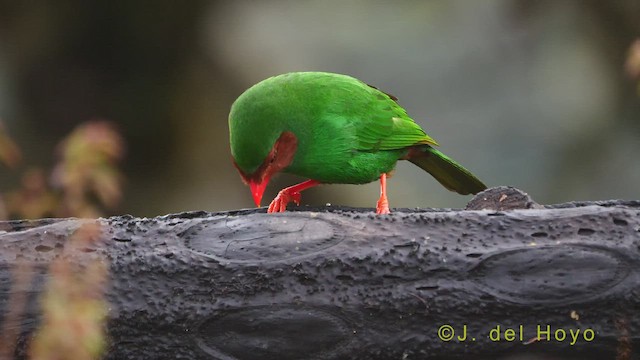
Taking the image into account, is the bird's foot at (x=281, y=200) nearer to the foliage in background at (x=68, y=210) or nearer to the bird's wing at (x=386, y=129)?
the bird's wing at (x=386, y=129)

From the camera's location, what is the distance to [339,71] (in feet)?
17.0

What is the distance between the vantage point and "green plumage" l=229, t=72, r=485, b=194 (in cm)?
292

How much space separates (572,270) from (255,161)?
48.1 inches

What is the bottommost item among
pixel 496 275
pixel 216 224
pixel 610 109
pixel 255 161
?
pixel 496 275

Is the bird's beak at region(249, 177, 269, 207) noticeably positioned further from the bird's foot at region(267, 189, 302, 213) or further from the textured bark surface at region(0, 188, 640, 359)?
the textured bark surface at region(0, 188, 640, 359)

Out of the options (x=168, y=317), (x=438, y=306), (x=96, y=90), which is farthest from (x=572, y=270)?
(x=96, y=90)

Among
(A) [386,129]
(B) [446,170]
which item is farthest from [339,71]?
(A) [386,129]

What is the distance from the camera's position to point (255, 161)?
293cm

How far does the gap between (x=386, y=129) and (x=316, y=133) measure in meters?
0.31

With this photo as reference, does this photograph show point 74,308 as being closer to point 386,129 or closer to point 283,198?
point 283,198

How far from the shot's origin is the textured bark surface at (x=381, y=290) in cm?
197

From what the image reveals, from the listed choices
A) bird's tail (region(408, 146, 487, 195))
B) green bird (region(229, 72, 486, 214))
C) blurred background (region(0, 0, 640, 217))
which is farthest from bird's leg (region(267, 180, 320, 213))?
blurred background (region(0, 0, 640, 217))

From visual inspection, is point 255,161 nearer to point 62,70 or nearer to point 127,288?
point 127,288

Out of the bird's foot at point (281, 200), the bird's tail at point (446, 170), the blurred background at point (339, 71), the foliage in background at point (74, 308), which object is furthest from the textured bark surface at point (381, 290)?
the blurred background at point (339, 71)
